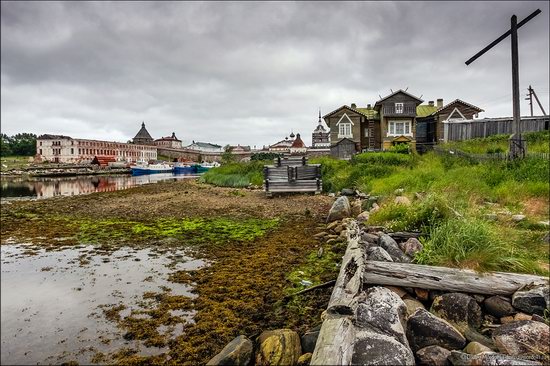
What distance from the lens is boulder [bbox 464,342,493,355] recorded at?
135 inches

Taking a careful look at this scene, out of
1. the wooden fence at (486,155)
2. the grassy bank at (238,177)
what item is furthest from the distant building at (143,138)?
the wooden fence at (486,155)

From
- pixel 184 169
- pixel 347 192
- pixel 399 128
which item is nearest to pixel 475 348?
pixel 347 192

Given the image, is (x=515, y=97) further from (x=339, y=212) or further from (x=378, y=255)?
(x=378, y=255)

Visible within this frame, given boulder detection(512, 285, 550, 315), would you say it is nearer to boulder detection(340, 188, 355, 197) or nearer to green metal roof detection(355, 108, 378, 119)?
boulder detection(340, 188, 355, 197)

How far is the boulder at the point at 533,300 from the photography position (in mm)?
4125

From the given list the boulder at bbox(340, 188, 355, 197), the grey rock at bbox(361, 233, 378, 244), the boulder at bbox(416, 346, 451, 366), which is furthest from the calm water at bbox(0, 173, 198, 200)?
the boulder at bbox(416, 346, 451, 366)

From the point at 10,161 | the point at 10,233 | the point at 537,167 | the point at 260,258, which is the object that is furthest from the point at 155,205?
the point at 10,161

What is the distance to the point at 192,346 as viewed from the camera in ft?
13.6

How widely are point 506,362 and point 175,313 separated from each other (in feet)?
13.9

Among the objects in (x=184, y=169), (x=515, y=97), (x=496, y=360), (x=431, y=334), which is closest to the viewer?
(x=496, y=360)

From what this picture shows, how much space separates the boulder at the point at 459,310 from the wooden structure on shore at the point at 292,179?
14.9 meters

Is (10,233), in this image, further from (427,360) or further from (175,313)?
(427,360)

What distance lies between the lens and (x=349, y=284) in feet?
14.7

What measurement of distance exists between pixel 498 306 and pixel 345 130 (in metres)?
35.2
